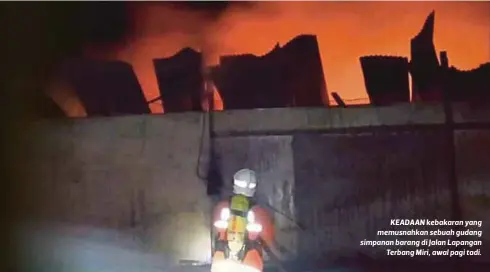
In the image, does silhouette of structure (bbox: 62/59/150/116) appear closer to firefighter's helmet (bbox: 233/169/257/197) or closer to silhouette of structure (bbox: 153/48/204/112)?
silhouette of structure (bbox: 153/48/204/112)

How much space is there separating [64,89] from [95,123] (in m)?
0.16

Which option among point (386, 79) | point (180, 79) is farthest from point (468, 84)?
point (180, 79)

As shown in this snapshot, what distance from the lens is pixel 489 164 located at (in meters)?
2.04

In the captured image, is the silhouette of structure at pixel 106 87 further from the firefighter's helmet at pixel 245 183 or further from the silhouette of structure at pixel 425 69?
the silhouette of structure at pixel 425 69

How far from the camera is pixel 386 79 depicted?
2086 millimetres

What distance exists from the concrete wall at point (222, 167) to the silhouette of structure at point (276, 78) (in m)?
0.04

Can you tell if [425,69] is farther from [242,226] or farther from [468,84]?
[242,226]

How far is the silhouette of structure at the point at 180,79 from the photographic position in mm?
2127

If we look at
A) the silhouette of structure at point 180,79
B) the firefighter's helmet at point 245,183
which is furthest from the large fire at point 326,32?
the firefighter's helmet at point 245,183

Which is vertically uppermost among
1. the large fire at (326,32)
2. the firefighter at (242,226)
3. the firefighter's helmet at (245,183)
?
the large fire at (326,32)

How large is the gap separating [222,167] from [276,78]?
341mm

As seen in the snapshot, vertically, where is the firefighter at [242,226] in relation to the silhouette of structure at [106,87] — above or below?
below

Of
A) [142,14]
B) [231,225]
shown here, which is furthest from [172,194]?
[142,14]

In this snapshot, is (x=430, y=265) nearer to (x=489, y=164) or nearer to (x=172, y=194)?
(x=489, y=164)
